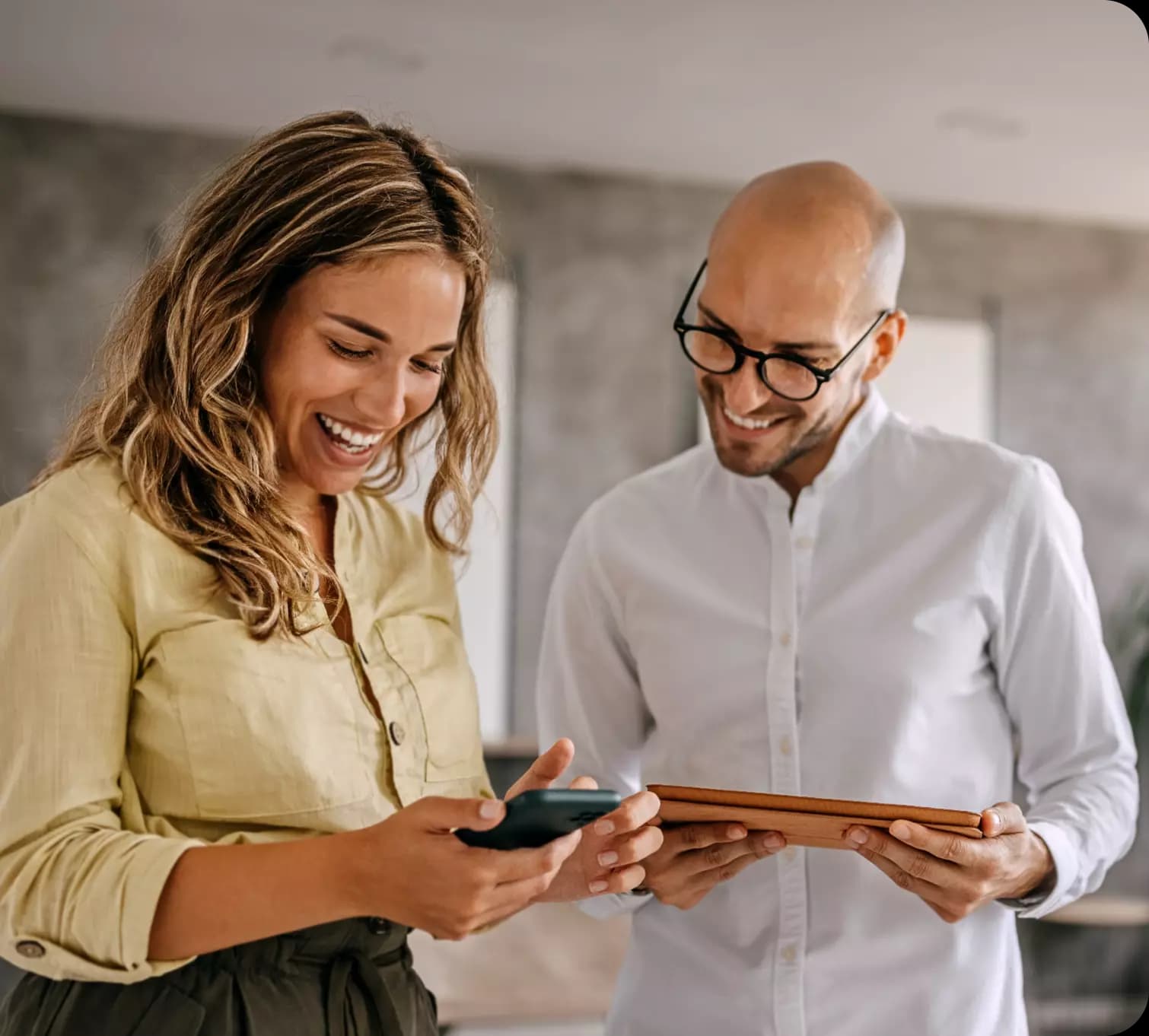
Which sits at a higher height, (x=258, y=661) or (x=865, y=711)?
(x=258, y=661)

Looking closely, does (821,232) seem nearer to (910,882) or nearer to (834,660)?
(834,660)

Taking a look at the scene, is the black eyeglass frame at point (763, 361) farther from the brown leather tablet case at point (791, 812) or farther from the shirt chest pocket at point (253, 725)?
the shirt chest pocket at point (253, 725)

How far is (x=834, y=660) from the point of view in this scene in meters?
1.73

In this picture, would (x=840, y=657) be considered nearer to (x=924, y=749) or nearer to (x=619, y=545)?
(x=924, y=749)

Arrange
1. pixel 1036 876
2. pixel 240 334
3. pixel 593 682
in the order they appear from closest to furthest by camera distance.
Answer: pixel 240 334 < pixel 1036 876 < pixel 593 682

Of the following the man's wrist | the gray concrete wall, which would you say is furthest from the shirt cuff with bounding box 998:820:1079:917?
the gray concrete wall

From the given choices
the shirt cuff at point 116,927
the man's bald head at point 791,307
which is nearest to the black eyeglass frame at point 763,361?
the man's bald head at point 791,307

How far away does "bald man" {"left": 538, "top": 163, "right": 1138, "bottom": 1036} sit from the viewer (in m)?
1.68

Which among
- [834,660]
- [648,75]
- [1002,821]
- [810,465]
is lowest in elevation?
[1002,821]

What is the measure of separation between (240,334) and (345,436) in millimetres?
156

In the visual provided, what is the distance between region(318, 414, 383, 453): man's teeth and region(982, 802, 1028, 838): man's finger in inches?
29.8

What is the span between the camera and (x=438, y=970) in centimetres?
278

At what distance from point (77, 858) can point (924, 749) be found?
1.02 metres

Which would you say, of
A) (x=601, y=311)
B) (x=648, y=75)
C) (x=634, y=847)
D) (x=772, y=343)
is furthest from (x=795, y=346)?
(x=601, y=311)
